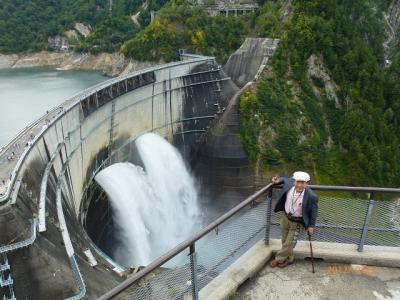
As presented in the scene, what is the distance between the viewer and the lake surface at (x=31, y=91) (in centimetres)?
3847

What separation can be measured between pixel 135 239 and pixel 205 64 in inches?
652

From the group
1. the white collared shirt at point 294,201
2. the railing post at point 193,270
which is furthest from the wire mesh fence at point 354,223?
the railing post at point 193,270

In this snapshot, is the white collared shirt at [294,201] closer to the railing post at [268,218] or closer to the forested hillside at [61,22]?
the railing post at [268,218]

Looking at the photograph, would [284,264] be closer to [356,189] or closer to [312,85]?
[356,189]

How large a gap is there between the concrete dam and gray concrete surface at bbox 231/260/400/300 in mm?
6979

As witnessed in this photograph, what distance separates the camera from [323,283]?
4629mm

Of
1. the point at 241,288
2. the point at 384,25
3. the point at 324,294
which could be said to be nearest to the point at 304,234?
the point at 324,294

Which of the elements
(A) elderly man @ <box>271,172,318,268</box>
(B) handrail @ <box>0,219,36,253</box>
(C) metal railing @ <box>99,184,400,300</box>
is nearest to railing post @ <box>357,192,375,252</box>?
(C) metal railing @ <box>99,184,400,300</box>

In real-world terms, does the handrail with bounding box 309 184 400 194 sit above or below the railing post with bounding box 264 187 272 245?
above

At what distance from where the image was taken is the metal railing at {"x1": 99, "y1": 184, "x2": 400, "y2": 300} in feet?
12.6

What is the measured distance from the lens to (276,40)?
113 ft

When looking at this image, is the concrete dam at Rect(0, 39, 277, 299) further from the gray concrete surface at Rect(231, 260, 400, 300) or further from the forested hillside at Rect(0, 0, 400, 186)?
the gray concrete surface at Rect(231, 260, 400, 300)

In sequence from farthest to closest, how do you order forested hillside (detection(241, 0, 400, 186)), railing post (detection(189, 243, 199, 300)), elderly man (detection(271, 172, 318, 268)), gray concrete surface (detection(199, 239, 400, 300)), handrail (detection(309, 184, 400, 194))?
forested hillside (detection(241, 0, 400, 186))
elderly man (detection(271, 172, 318, 268))
handrail (detection(309, 184, 400, 194))
gray concrete surface (detection(199, 239, 400, 300))
railing post (detection(189, 243, 199, 300))

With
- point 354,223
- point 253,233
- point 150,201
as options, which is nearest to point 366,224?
point 354,223
